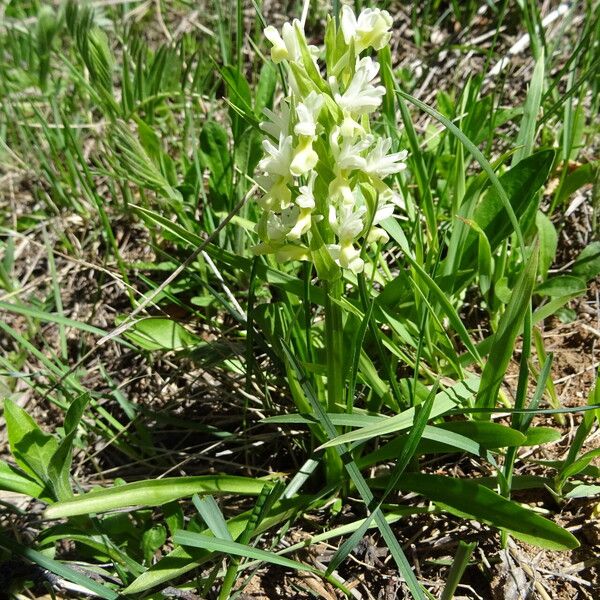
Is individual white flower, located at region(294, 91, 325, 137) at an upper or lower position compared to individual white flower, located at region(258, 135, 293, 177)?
upper

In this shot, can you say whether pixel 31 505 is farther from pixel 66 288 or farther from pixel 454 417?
pixel 454 417

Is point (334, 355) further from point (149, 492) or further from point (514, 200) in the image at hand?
point (514, 200)

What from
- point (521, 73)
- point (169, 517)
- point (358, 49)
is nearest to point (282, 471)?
point (169, 517)

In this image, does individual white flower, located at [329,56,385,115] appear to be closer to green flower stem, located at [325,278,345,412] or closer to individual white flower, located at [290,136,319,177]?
individual white flower, located at [290,136,319,177]

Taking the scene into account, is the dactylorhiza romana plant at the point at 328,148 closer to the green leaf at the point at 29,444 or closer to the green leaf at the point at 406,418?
the green leaf at the point at 406,418

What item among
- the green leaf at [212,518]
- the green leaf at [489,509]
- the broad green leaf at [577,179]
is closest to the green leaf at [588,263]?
the broad green leaf at [577,179]

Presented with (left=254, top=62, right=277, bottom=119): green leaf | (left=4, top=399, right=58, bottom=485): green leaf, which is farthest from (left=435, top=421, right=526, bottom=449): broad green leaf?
(left=254, top=62, right=277, bottom=119): green leaf

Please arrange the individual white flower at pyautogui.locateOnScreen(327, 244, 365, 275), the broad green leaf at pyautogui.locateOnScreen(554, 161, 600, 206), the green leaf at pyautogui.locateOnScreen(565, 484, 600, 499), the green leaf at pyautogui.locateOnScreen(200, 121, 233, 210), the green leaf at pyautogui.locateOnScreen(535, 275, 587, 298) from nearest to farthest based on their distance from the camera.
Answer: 1. the individual white flower at pyautogui.locateOnScreen(327, 244, 365, 275)
2. the green leaf at pyautogui.locateOnScreen(565, 484, 600, 499)
3. the green leaf at pyautogui.locateOnScreen(535, 275, 587, 298)
4. the broad green leaf at pyautogui.locateOnScreen(554, 161, 600, 206)
5. the green leaf at pyautogui.locateOnScreen(200, 121, 233, 210)
